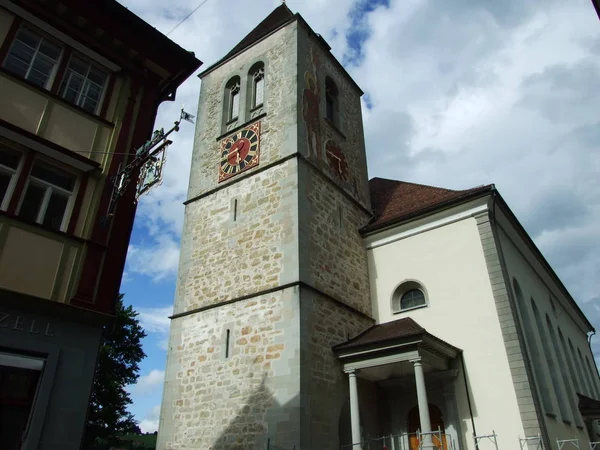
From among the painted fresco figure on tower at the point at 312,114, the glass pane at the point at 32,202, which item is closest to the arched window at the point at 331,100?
the painted fresco figure on tower at the point at 312,114

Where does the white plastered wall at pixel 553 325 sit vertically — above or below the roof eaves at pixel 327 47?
below

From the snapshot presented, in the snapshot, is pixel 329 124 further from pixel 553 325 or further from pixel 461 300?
pixel 553 325

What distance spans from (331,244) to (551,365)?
7316 millimetres

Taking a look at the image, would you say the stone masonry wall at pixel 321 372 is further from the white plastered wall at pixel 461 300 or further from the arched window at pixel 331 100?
the arched window at pixel 331 100

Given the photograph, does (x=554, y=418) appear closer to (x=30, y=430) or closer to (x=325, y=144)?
(x=325, y=144)

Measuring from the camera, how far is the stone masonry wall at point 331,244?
39.5ft

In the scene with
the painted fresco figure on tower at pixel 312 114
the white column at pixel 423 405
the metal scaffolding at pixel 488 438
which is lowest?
the metal scaffolding at pixel 488 438

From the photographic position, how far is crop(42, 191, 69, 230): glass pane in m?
6.71

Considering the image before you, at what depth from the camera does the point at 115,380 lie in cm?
2181

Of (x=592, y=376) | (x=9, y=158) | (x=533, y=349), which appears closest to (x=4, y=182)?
(x=9, y=158)

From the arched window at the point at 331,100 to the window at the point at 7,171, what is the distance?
1153 centimetres

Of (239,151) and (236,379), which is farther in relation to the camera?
(239,151)

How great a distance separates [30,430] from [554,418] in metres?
11.1

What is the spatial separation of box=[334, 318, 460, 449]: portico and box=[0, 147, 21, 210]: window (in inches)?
299
